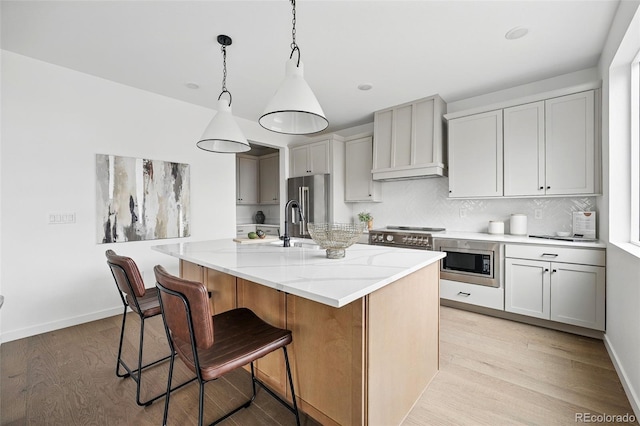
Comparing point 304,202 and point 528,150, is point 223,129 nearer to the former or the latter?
point 304,202

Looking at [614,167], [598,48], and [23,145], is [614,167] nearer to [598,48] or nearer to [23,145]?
[598,48]

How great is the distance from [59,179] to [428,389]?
12.2 ft

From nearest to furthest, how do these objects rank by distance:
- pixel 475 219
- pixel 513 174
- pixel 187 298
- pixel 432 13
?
pixel 187 298 < pixel 432 13 < pixel 513 174 < pixel 475 219

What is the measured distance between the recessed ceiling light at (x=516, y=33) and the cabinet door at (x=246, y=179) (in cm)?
488

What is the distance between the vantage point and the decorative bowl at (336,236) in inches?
64.3

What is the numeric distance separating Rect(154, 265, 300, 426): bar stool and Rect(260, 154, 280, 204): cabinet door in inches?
177

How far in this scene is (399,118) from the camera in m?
3.86

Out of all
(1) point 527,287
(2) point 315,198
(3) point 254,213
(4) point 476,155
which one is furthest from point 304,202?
(1) point 527,287

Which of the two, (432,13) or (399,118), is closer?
(432,13)

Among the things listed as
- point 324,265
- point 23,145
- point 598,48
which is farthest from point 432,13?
point 23,145

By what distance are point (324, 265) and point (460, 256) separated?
233 cm

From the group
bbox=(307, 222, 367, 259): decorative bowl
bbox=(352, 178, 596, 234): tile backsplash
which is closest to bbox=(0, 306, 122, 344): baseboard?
bbox=(307, 222, 367, 259): decorative bowl

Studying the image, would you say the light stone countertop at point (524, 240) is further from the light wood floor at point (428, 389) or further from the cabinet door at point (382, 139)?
the cabinet door at point (382, 139)

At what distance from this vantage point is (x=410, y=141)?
3748mm
